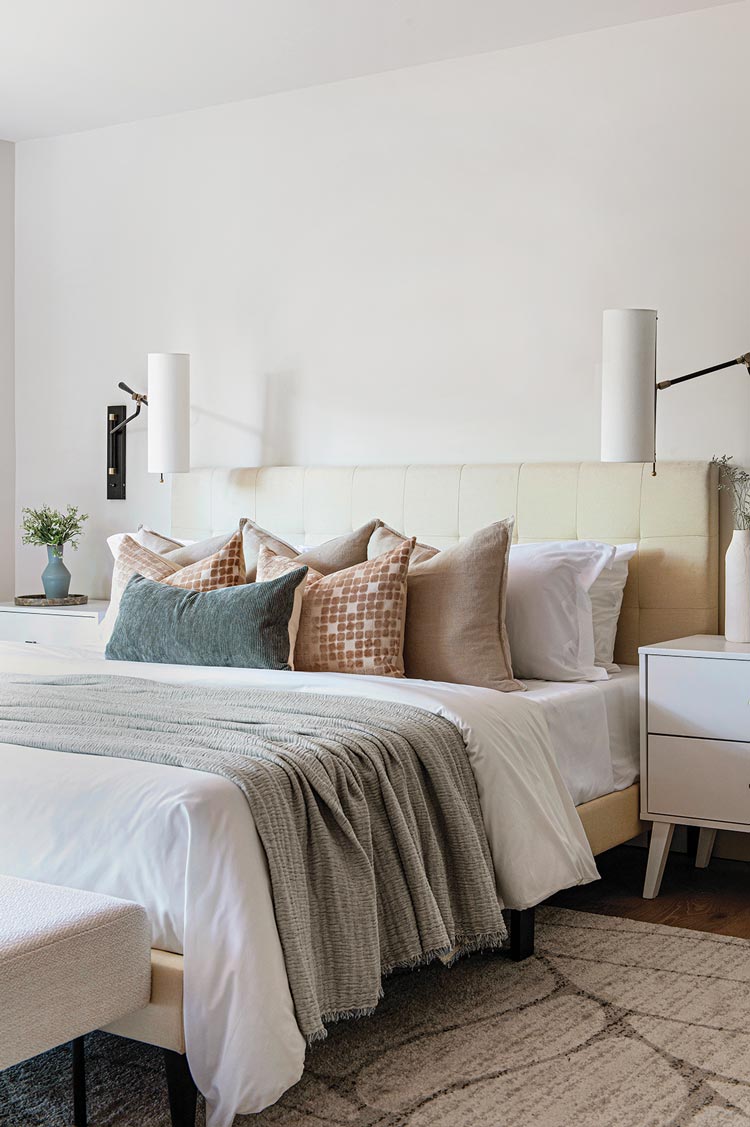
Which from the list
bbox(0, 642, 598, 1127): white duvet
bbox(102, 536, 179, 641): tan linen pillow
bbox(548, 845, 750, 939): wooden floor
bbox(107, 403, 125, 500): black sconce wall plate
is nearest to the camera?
bbox(0, 642, 598, 1127): white duvet

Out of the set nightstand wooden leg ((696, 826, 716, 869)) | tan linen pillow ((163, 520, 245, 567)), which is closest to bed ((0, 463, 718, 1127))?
nightstand wooden leg ((696, 826, 716, 869))

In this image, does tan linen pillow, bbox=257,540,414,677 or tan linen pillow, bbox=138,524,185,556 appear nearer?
tan linen pillow, bbox=257,540,414,677

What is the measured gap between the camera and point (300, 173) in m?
4.47

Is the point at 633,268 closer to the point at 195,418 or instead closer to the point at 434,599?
the point at 434,599

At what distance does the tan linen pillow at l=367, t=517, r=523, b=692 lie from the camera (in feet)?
10.6

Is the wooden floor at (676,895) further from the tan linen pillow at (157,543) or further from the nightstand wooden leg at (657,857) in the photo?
the tan linen pillow at (157,543)

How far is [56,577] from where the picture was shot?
4.82 m

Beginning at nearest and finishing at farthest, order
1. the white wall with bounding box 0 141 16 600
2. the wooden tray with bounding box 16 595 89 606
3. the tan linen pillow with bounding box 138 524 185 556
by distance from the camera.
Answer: the tan linen pillow with bounding box 138 524 185 556, the wooden tray with bounding box 16 595 89 606, the white wall with bounding box 0 141 16 600

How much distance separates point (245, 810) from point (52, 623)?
275 cm

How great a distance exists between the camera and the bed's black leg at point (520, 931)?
2764 millimetres

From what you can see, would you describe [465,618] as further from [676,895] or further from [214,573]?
[676,895]

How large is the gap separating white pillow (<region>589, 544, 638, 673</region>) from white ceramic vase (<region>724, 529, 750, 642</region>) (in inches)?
12.8

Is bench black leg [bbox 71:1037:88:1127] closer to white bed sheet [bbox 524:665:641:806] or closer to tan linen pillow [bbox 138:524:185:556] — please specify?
white bed sheet [bbox 524:665:641:806]

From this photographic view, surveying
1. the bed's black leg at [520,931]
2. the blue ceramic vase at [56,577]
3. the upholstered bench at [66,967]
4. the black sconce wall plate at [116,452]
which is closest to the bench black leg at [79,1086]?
the upholstered bench at [66,967]
